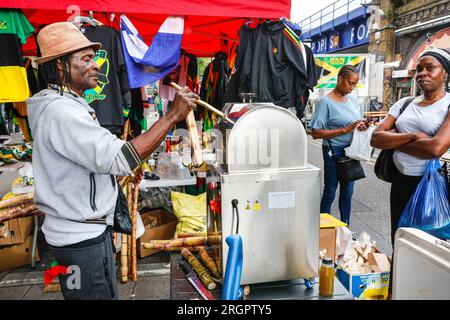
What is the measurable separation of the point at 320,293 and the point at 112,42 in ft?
9.22

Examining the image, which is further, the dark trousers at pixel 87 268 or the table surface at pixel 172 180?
the table surface at pixel 172 180

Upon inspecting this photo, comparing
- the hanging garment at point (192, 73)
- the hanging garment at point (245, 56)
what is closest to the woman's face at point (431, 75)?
the hanging garment at point (245, 56)

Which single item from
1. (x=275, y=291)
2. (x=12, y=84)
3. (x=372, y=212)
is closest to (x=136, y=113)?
(x=12, y=84)

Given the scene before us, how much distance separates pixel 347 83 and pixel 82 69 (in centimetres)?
298

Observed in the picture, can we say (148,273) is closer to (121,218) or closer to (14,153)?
(121,218)

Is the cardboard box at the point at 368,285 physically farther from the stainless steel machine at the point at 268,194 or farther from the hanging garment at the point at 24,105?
the hanging garment at the point at 24,105

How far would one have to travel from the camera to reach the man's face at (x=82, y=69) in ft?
5.57

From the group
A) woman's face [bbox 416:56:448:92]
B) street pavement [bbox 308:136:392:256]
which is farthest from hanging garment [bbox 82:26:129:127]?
street pavement [bbox 308:136:392:256]

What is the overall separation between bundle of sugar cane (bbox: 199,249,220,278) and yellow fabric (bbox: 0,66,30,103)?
2230 millimetres

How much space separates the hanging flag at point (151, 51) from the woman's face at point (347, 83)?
185cm

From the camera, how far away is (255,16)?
322 centimetres

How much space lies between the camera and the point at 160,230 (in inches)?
160

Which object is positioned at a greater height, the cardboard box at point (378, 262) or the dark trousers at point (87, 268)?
the dark trousers at point (87, 268)
